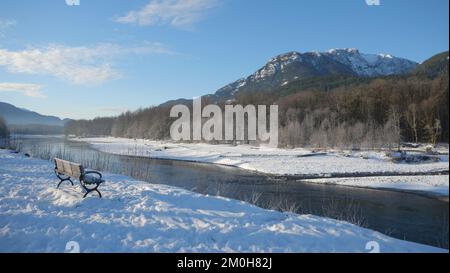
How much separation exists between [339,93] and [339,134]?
33.2m

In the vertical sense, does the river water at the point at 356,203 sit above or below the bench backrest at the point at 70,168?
below

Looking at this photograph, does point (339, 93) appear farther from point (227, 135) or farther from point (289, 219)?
point (289, 219)

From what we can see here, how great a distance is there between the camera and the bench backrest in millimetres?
10516

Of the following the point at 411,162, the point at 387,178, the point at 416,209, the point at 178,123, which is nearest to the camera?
the point at 416,209

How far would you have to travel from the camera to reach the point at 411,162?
36.7m

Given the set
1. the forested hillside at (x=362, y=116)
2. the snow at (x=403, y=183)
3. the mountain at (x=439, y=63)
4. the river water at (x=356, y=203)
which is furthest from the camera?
the forested hillside at (x=362, y=116)

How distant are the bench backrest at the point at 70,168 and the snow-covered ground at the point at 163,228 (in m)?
0.70

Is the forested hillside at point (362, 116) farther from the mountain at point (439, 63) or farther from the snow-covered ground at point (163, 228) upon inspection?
the snow-covered ground at point (163, 228)

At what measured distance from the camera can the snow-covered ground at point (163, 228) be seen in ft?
21.0

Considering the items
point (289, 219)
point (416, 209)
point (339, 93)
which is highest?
point (339, 93)

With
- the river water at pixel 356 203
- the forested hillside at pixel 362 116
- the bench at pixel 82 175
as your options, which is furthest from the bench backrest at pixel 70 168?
the forested hillside at pixel 362 116

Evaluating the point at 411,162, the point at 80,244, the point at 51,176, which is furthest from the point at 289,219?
the point at 411,162

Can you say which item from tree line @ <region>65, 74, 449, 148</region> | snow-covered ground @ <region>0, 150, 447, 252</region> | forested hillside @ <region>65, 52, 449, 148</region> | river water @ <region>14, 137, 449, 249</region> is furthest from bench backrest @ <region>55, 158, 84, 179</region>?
tree line @ <region>65, 74, 449, 148</region>

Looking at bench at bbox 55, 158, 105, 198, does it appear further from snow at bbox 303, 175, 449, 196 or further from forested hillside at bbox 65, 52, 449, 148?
forested hillside at bbox 65, 52, 449, 148
